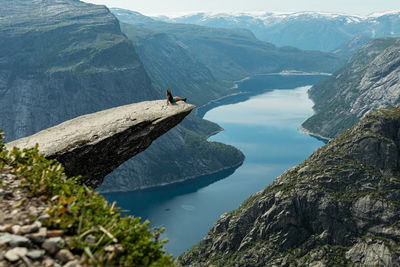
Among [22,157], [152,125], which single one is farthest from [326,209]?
[22,157]

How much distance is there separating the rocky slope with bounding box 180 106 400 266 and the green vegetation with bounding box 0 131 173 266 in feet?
354

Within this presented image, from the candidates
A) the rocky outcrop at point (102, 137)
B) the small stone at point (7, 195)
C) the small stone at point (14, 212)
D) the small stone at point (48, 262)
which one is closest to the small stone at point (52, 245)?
the small stone at point (48, 262)

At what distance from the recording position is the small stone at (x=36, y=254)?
1033 centimetres

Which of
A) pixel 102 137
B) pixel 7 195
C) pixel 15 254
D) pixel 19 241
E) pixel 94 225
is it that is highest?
pixel 19 241

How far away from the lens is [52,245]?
10852mm

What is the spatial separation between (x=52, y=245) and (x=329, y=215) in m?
123

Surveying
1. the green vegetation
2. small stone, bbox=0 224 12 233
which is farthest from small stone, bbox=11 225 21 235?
the green vegetation

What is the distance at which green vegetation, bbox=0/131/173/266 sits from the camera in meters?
11.1

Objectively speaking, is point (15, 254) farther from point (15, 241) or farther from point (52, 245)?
point (52, 245)

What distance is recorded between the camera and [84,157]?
2683 cm

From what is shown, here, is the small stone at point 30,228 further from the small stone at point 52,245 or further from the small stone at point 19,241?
the small stone at point 52,245

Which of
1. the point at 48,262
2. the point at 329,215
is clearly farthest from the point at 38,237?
the point at 329,215

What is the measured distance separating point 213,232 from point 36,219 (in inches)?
5394

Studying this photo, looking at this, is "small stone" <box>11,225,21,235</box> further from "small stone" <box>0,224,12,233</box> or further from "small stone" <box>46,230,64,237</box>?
"small stone" <box>46,230,64,237</box>
